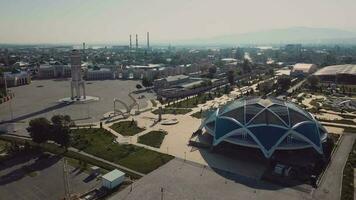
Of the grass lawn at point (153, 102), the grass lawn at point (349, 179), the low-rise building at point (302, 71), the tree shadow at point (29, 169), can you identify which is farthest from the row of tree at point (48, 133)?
the low-rise building at point (302, 71)

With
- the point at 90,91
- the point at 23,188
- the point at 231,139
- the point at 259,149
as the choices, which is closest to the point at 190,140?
the point at 231,139

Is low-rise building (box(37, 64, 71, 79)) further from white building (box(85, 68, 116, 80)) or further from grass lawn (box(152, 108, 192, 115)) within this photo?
grass lawn (box(152, 108, 192, 115))

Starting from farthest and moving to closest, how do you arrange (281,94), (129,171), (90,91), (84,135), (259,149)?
(90,91), (281,94), (84,135), (259,149), (129,171)

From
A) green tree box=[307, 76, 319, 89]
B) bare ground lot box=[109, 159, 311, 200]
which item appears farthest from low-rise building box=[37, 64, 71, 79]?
bare ground lot box=[109, 159, 311, 200]

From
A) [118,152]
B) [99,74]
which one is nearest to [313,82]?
[118,152]

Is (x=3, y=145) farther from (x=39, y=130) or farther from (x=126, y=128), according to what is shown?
(x=126, y=128)

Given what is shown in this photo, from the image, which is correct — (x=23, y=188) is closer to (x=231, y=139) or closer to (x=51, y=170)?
(x=51, y=170)

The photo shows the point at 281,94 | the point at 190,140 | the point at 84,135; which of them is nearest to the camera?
the point at 190,140
